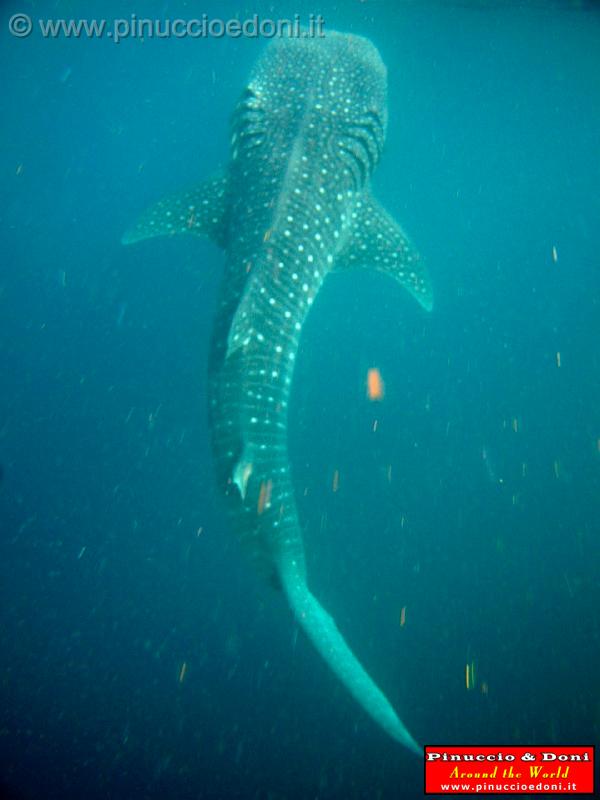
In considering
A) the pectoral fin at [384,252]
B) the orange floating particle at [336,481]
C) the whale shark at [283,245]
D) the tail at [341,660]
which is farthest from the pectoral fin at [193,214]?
the tail at [341,660]

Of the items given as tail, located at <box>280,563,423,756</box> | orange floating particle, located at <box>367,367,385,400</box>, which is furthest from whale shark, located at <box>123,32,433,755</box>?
orange floating particle, located at <box>367,367,385,400</box>

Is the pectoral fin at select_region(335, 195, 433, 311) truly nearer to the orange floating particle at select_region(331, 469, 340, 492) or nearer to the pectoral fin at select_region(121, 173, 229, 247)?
the pectoral fin at select_region(121, 173, 229, 247)

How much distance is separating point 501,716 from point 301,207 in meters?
6.64

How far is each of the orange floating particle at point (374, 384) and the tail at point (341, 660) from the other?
4.51 m

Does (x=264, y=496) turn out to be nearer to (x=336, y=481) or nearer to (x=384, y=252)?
(x=384, y=252)

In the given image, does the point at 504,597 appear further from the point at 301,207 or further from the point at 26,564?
the point at 26,564

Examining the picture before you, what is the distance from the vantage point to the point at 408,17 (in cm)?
1399

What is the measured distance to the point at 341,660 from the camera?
2.35 metres

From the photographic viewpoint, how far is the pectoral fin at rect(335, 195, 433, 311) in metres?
4.96

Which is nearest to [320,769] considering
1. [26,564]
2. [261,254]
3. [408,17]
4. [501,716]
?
[501,716]

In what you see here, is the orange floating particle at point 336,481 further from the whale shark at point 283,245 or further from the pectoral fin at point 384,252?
the pectoral fin at point 384,252

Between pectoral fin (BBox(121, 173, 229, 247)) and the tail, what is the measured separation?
3505mm

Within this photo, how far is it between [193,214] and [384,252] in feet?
6.92

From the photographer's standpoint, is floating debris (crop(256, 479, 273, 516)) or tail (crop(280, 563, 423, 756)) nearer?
tail (crop(280, 563, 423, 756))
